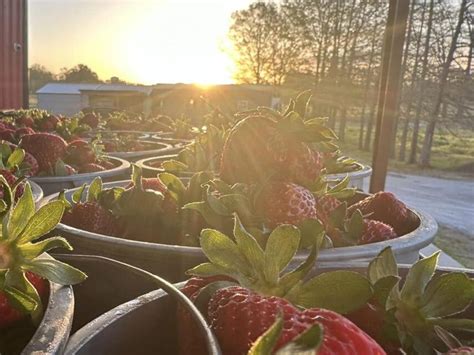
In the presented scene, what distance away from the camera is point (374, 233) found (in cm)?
96

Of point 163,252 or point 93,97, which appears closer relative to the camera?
point 163,252

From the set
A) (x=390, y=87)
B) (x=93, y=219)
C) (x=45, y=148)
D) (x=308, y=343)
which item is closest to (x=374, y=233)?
(x=93, y=219)

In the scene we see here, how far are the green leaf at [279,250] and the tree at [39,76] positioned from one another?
34867 mm

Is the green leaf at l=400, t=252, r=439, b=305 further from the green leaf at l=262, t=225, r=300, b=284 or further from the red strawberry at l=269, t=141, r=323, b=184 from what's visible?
the red strawberry at l=269, t=141, r=323, b=184

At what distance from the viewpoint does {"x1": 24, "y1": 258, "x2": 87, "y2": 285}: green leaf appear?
541 millimetres

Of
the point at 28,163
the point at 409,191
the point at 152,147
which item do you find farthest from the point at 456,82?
the point at 28,163

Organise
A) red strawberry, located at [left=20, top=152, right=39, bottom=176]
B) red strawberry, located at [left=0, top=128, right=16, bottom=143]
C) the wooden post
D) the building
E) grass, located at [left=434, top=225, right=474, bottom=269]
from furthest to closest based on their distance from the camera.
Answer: the building, grass, located at [left=434, top=225, right=474, bottom=269], the wooden post, red strawberry, located at [left=0, top=128, right=16, bottom=143], red strawberry, located at [left=20, top=152, right=39, bottom=176]

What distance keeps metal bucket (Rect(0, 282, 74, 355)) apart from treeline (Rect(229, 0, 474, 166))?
38.1ft

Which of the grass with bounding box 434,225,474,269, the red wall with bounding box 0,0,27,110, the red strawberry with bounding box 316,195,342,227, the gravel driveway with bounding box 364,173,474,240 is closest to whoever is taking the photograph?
the red strawberry with bounding box 316,195,342,227

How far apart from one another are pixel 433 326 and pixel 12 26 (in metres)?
7.39

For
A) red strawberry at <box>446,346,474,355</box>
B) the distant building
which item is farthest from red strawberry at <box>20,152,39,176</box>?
the distant building

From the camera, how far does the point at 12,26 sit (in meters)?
7.08

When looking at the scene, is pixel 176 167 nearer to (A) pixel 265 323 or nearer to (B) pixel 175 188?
(B) pixel 175 188

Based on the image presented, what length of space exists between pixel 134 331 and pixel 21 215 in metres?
0.15
